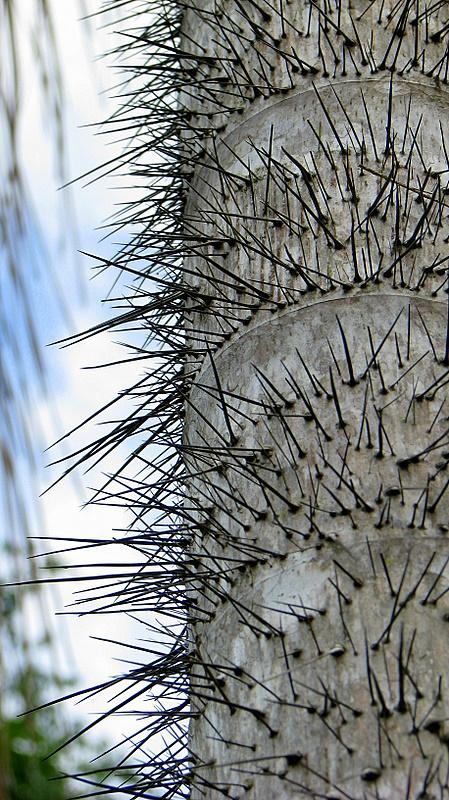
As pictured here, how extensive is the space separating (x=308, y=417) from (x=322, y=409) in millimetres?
20

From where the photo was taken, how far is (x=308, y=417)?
4.18 ft

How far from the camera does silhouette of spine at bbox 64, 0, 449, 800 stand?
3.60ft

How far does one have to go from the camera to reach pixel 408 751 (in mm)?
1029

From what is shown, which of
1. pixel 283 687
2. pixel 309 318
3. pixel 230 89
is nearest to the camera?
pixel 283 687

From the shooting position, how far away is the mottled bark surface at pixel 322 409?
109cm

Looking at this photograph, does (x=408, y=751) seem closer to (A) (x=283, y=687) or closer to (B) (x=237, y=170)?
(A) (x=283, y=687)

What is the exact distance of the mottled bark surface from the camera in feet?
3.57

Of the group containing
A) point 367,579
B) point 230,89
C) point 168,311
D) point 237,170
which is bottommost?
point 367,579

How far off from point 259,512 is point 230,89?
824 mm

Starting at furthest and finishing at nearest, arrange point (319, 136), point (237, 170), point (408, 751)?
point (237, 170)
point (319, 136)
point (408, 751)

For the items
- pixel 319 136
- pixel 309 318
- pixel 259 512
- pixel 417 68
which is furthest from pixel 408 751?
pixel 417 68

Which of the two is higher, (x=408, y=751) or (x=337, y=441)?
(x=337, y=441)

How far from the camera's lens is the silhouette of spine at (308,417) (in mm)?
1097

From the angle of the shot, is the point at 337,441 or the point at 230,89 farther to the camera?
the point at 230,89
